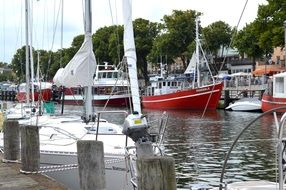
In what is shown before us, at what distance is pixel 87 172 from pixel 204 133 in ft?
71.9

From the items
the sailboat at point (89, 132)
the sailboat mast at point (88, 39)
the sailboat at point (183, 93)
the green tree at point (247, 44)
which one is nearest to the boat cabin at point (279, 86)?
the sailboat at point (183, 93)

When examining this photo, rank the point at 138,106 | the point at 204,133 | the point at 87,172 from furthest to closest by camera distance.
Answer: the point at 204,133 < the point at 138,106 < the point at 87,172

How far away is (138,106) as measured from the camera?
10.7m

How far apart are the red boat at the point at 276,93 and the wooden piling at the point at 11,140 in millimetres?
32288

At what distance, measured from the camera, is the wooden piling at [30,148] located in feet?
34.7

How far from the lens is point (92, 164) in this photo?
8.64 metres

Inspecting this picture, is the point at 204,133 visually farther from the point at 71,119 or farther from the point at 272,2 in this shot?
the point at 272,2

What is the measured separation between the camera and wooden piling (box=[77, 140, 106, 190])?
8625mm

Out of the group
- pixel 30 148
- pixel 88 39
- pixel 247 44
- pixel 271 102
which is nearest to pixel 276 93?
pixel 271 102

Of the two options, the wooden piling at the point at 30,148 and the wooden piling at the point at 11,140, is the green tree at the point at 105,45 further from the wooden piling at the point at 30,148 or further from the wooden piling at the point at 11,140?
the wooden piling at the point at 30,148

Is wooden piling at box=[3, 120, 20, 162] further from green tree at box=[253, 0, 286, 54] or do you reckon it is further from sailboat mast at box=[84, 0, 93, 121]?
green tree at box=[253, 0, 286, 54]

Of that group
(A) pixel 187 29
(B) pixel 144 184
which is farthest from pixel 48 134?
(A) pixel 187 29

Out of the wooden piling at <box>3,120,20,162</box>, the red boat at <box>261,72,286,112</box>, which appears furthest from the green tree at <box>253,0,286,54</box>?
Result: the wooden piling at <box>3,120,20,162</box>

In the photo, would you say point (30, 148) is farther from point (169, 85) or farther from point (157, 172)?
point (169, 85)
